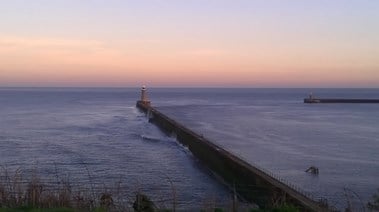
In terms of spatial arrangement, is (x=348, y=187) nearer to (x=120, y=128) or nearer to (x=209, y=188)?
(x=209, y=188)

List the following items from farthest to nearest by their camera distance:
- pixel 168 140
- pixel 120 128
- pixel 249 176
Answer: pixel 120 128, pixel 168 140, pixel 249 176

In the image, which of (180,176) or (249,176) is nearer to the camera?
(249,176)

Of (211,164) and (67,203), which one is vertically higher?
(67,203)

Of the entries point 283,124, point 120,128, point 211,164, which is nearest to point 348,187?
point 211,164

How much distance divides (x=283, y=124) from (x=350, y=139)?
15.7m

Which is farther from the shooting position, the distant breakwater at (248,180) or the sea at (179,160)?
the sea at (179,160)

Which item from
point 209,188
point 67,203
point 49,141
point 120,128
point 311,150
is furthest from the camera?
point 120,128

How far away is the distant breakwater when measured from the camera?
15406 mm

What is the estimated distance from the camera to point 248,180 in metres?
20.6

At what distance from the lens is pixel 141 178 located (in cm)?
2342

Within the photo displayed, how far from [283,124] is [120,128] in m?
17.9

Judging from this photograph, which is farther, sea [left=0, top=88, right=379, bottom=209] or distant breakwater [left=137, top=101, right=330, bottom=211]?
sea [left=0, top=88, right=379, bottom=209]

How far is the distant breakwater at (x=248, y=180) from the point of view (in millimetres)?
15406

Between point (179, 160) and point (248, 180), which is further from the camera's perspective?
point (179, 160)
